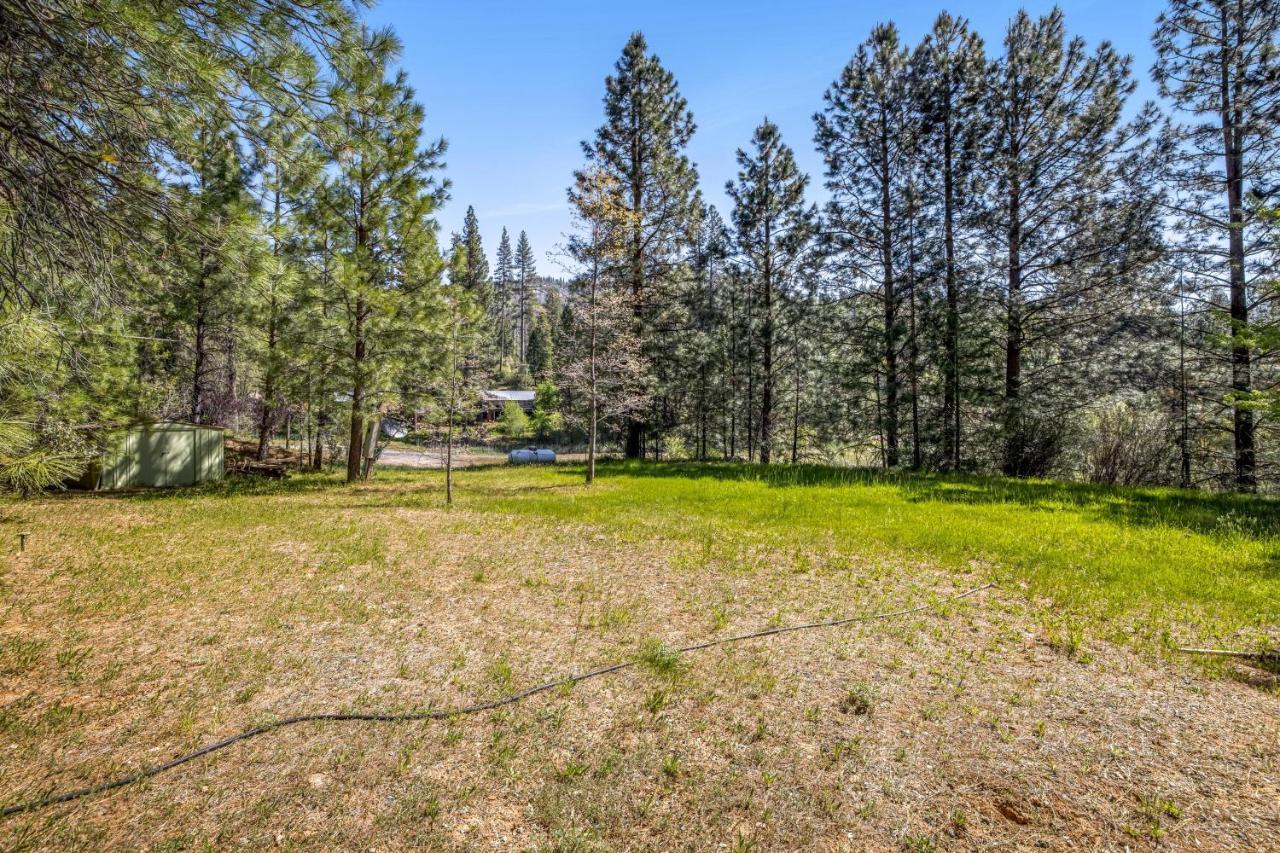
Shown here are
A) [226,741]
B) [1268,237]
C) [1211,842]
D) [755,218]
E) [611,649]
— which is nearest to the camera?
[1211,842]

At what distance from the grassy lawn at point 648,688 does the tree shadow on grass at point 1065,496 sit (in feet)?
0.62

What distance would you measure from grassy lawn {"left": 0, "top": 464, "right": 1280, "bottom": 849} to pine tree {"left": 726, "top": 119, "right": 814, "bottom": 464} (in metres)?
12.4

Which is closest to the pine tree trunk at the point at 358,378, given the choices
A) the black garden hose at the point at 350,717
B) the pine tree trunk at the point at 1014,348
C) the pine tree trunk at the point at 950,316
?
the black garden hose at the point at 350,717

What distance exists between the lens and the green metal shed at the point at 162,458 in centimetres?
1148

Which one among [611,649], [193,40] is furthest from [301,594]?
[193,40]

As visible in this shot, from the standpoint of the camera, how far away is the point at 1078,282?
13.3 m

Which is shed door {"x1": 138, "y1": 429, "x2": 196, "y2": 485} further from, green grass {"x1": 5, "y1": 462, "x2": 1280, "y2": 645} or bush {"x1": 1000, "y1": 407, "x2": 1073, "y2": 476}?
bush {"x1": 1000, "y1": 407, "x2": 1073, "y2": 476}

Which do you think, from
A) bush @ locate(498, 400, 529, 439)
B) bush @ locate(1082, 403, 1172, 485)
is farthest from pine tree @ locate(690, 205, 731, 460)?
bush @ locate(498, 400, 529, 439)

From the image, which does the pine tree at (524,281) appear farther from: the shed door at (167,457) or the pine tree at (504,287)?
the shed door at (167,457)

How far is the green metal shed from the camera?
11477 millimetres

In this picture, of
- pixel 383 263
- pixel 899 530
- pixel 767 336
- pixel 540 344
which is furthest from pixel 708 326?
pixel 540 344

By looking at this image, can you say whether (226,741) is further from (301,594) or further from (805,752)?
(805,752)

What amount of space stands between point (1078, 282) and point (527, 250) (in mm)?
65418

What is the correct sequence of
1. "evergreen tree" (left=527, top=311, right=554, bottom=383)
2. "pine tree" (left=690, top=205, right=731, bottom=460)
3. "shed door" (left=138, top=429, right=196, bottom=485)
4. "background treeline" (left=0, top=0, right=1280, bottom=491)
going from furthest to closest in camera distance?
"evergreen tree" (left=527, top=311, right=554, bottom=383) < "pine tree" (left=690, top=205, right=731, bottom=460) < "shed door" (left=138, top=429, right=196, bottom=485) < "background treeline" (left=0, top=0, right=1280, bottom=491)
